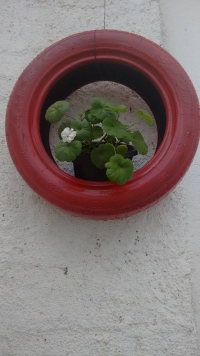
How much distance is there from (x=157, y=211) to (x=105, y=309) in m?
0.42

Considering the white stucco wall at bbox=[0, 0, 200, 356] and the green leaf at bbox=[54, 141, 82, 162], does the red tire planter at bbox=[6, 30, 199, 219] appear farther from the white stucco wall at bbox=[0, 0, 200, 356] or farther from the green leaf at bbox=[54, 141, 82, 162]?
the white stucco wall at bbox=[0, 0, 200, 356]

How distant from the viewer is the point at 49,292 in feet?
5.62

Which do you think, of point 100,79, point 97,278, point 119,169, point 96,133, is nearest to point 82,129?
point 96,133

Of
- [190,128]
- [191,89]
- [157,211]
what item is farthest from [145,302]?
[191,89]

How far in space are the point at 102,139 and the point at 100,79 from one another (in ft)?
0.99

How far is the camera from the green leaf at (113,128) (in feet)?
4.97

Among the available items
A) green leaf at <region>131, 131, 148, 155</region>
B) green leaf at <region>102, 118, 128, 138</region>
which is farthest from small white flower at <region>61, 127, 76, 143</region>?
green leaf at <region>131, 131, 148, 155</region>

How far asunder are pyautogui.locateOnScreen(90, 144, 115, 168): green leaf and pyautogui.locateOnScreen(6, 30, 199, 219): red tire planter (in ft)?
0.28

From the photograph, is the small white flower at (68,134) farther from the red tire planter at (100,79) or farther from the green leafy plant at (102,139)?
the red tire planter at (100,79)

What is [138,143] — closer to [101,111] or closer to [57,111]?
[101,111]

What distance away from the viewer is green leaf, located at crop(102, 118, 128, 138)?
1.52m

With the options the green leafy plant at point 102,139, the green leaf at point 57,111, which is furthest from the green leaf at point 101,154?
the green leaf at point 57,111

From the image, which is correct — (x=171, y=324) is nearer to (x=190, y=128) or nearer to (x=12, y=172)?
(x=190, y=128)

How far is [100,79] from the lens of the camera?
180 cm
